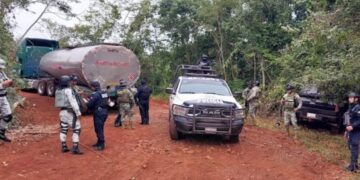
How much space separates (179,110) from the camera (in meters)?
10.9

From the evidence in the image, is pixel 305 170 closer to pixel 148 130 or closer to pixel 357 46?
pixel 357 46

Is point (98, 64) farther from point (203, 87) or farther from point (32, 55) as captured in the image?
point (32, 55)

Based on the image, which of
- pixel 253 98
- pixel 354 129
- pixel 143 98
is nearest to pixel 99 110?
pixel 143 98

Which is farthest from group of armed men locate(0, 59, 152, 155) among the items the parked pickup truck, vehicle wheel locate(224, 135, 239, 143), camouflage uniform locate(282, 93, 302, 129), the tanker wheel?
the tanker wheel

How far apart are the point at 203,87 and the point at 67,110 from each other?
4.29 metres

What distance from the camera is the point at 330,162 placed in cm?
979

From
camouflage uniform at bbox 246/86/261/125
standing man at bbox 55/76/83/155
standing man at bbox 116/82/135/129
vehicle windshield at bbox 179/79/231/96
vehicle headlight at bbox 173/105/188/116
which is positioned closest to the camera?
standing man at bbox 55/76/83/155

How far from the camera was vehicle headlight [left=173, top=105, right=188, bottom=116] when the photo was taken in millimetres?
10758

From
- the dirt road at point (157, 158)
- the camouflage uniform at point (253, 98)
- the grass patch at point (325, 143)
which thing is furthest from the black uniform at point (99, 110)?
the camouflage uniform at point (253, 98)

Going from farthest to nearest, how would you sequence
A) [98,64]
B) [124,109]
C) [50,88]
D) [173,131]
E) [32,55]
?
[32,55] < [50,88] < [98,64] < [124,109] < [173,131]

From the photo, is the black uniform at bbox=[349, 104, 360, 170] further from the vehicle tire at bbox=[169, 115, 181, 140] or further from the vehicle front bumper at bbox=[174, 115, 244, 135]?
the vehicle tire at bbox=[169, 115, 181, 140]

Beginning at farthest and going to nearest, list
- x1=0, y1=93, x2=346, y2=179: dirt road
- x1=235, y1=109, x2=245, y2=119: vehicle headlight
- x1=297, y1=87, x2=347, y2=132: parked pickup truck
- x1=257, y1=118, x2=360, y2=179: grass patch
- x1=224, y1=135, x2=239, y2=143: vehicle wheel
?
x1=297, y1=87, x2=347, y2=132: parked pickup truck, x1=224, y1=135, x2=239, y2=143: vehicle wheel, x1=235, y1=109, x2=245, y2=119: vehicle headlight, x1=257, y1=118, x2=360, y2=179: grass patch, x1=0, y1=93, x2=346, y2=179: dirt road

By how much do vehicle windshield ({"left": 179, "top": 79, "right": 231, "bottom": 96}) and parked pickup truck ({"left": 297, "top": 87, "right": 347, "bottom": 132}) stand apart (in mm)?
3183

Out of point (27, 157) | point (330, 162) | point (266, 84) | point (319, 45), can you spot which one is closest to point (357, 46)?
point (319, 45)
